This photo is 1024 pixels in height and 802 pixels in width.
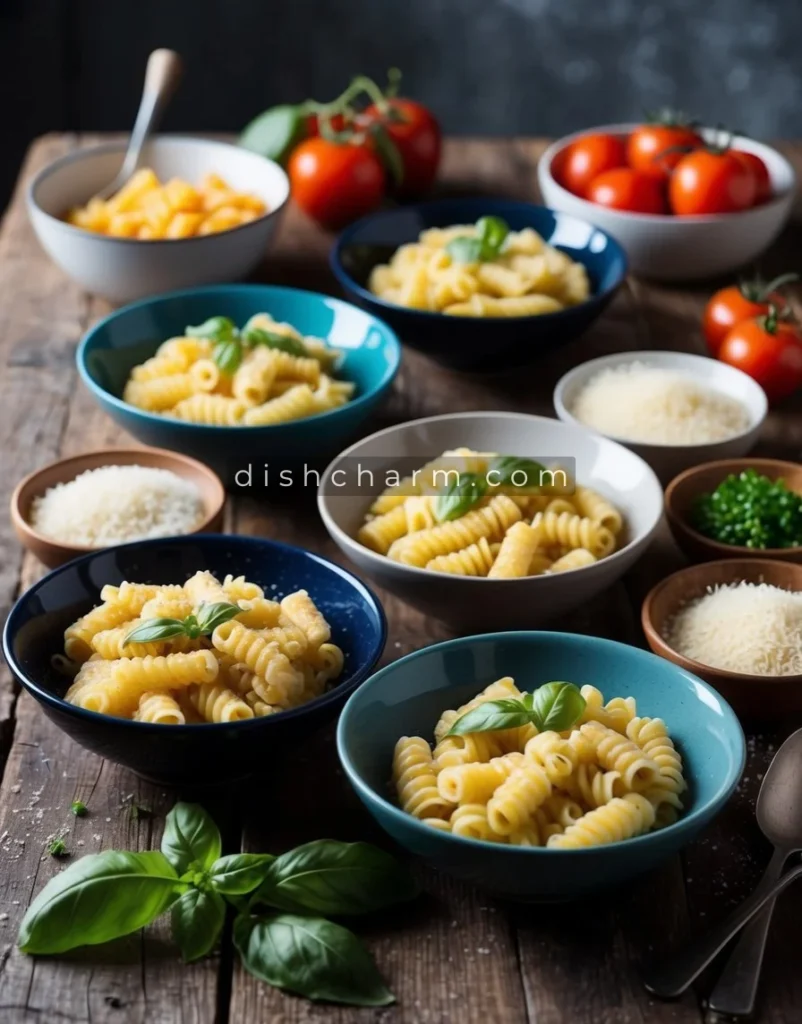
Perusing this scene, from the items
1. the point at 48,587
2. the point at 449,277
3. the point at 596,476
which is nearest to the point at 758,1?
the point at 449,277

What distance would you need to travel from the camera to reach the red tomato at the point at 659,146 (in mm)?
2795

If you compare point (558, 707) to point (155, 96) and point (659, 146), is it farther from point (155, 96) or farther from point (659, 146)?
point (155, 96)

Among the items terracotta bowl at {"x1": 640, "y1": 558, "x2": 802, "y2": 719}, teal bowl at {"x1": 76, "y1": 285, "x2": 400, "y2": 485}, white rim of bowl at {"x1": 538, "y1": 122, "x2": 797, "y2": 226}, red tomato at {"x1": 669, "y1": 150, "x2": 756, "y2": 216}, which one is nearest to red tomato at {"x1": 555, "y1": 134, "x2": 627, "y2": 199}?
white rim of bowl at {"x1": 538, "y1": 122, "x2": 797, "y2": 226}

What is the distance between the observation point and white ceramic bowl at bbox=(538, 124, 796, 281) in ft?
8.71

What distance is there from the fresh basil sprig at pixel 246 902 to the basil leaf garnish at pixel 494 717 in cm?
15

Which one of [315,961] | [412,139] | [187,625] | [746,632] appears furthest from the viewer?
[412,139]

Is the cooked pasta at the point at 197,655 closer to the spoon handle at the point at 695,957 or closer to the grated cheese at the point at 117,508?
the grated cheese at the point at 117,508

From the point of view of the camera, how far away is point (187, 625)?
145cm

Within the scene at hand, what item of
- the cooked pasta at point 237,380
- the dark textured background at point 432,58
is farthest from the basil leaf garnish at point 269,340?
the dark textured background at point 432,58

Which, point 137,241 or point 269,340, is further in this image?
point 137,241

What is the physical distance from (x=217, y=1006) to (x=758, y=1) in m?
4.55

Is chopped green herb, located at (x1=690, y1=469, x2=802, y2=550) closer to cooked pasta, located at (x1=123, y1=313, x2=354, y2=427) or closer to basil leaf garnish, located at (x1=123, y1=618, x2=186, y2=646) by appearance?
cooked pasta, located at (x1=123, y1=313, x2=354, y2=427)

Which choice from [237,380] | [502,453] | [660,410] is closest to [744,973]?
[502,453]

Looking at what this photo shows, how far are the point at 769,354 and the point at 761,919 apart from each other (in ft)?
4.03
